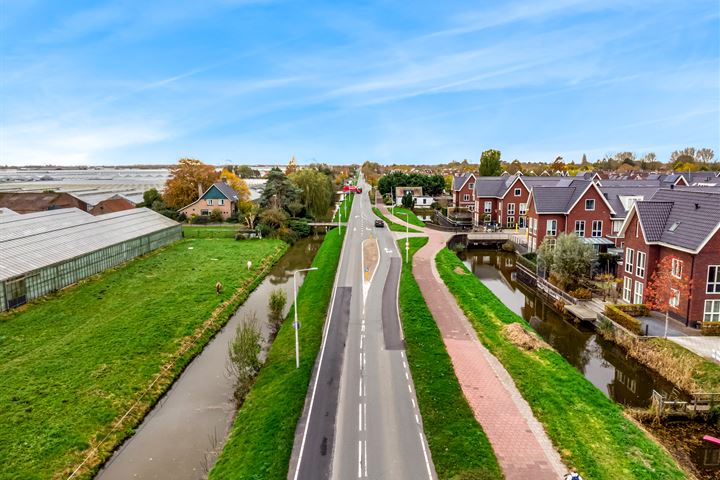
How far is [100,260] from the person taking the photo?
1630 inches

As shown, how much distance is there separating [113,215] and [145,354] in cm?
3535

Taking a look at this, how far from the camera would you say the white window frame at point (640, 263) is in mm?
31719

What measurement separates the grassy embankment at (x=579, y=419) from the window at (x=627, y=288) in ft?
39.5

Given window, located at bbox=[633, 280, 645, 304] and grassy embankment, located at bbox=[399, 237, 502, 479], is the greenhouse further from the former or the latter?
window, located at bbox=[633, 280, 645, 304]

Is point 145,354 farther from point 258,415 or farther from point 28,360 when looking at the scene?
point 258,415

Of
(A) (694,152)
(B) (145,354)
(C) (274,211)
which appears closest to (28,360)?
(B) (145,354)

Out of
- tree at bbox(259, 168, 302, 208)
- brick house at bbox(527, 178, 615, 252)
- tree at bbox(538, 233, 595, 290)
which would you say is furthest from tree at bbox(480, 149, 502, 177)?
tree at bbox(538, 233, 595, 290)

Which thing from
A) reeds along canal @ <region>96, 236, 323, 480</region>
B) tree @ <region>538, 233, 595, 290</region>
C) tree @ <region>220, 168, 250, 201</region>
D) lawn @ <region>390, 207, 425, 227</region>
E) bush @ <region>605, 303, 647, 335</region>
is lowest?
reeds along canal @ <region>96, 236, 323, 480</region>

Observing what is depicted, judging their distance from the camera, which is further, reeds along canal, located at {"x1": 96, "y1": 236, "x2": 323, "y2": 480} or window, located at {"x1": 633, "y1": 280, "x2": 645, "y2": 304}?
window, located at {"x1": 633, "y1": 280, "x2": 645, "y2": 304}

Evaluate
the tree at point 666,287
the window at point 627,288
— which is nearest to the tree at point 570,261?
the window at point 627,288

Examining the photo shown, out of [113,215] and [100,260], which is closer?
[100,260]

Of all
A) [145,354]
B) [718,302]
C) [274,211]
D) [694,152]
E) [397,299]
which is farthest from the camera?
[694,152]

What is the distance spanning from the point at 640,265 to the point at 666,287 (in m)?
2.98

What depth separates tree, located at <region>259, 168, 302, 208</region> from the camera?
7294 centimetres
